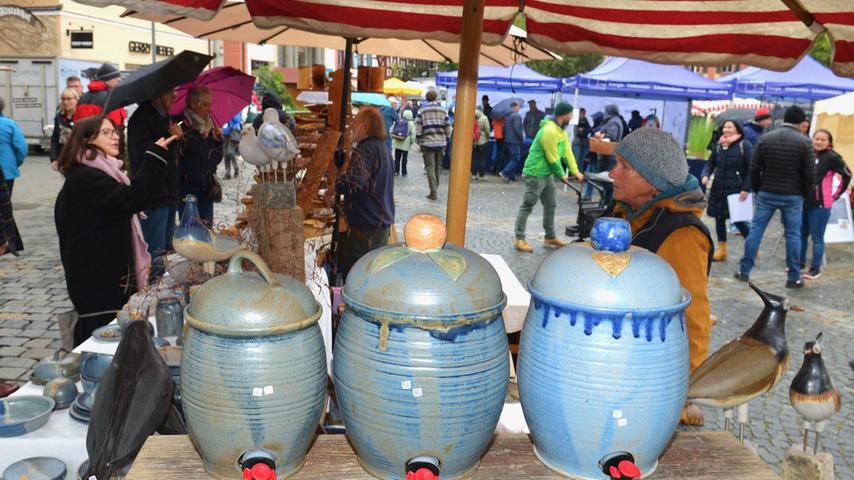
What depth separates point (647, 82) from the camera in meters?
13.3

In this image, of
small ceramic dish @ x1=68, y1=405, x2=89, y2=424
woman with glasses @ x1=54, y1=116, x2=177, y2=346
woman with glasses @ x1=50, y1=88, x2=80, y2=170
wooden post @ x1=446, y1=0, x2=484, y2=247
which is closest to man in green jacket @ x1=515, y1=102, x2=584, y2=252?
woman with glasses @ x1=54, y1=116, x2=177, y2=346

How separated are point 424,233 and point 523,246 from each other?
6683 mm

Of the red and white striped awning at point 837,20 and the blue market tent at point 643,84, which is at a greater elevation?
the blue market tent at point 643,84

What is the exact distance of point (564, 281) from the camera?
47.9 inches

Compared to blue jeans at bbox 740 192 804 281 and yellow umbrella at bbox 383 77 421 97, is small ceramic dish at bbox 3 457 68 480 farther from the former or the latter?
yellow umbrella at bbox 383 77 421 97

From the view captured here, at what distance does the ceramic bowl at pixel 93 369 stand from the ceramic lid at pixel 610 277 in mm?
1624

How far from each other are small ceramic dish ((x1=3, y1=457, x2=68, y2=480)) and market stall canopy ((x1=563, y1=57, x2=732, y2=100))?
1258 centimetres

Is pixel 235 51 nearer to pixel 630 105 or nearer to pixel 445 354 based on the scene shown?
pixel 630 105

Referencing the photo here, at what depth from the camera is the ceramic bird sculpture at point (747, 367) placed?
1495 millimetres

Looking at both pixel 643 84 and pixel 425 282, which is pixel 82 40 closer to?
pixel 643 84

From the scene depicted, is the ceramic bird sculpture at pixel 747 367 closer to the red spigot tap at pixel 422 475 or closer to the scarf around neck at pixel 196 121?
the red spigot tap at pixel 422 475

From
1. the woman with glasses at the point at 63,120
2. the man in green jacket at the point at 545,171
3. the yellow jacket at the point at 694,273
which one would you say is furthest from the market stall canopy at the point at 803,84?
the yellow jacket at the point at 694,273

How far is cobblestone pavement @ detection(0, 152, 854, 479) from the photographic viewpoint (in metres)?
3.77

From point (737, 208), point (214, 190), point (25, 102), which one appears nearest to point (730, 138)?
point (737, 208)
